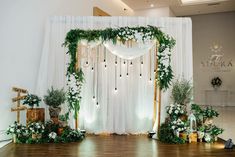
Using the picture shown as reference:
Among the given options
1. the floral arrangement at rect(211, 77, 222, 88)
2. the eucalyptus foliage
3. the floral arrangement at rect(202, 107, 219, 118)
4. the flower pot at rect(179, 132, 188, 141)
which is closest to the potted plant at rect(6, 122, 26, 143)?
the eucalyptus foliage

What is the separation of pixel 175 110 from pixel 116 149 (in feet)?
5.39

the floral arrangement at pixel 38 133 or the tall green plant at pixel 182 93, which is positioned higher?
the tall green plant at pixel 182 93

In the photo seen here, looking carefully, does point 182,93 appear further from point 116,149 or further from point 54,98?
point 54,98

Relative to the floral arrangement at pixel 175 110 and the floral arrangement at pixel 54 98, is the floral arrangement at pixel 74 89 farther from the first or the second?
the floral arrangement at pixel 175 110

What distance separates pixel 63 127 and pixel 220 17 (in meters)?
10.5

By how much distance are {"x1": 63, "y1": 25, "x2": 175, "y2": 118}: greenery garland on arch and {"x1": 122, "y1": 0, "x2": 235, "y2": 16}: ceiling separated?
5.15m

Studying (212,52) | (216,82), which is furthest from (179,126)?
(212,52)

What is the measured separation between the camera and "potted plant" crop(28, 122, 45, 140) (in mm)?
5055

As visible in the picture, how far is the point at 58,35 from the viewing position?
5.91 meters

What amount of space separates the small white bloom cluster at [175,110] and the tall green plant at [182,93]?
18cm

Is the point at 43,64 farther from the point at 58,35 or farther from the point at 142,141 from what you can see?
the point at 142,141

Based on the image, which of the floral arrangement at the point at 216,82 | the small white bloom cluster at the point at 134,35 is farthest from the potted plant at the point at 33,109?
the floral arrangement at the point at 216,82

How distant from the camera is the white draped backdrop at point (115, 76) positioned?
231 inches

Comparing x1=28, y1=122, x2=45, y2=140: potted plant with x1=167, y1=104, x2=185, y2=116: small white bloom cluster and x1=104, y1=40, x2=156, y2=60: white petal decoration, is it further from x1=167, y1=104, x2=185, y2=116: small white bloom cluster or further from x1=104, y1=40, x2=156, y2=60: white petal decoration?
x1=167, y1=104, x2=185, y2=116: small white bloom cluster
